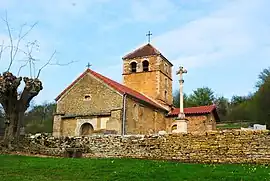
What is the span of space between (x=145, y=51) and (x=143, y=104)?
8.68 m

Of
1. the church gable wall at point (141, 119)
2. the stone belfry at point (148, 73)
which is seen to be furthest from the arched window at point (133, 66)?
the church gable wall at point (141, 119)

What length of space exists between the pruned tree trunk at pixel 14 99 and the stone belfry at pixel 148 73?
17.7 meters

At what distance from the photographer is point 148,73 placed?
3534 centimetres

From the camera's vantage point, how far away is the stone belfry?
34781 millimetres

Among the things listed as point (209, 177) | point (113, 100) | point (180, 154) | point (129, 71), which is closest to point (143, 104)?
point (113, 100)

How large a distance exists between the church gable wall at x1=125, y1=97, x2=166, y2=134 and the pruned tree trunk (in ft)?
32.2

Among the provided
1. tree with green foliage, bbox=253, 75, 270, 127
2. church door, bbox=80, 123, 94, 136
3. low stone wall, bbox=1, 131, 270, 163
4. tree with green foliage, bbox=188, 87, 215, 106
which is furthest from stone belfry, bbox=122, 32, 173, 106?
tree with green foliage, bbox=188, 87, 215, 106

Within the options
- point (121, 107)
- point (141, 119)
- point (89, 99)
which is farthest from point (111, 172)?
point (141, 119)

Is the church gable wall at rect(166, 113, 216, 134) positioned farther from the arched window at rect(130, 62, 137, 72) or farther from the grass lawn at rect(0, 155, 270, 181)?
the grass lawn at rect(0, 155, 270, 181)

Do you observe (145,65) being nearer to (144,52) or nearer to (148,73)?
(148,73)

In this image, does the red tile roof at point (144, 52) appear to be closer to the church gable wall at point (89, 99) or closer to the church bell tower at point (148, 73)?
the church bell tower at point (148, 73)

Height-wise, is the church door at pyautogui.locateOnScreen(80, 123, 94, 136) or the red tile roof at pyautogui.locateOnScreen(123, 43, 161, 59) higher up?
the red tile roof at pyautogui.locateOnScreen(123, 43, 161, 59)

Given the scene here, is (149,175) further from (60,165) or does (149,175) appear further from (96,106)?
(96,106)

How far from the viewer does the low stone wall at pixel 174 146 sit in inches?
557
